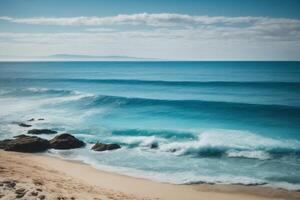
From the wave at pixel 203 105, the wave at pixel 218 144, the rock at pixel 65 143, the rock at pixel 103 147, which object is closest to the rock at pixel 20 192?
the rock at pixel 103 147

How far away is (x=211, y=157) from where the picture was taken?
685 inches

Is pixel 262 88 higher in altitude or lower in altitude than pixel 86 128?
higher

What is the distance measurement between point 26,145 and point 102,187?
7.89 m

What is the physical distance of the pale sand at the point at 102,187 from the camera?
10.1 m

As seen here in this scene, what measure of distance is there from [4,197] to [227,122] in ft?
68.6

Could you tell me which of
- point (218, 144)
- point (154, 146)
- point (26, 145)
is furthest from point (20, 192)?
point (218, 144)

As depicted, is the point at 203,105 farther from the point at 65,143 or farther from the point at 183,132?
the point at 65,143

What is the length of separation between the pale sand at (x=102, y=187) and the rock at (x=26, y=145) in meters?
3.61

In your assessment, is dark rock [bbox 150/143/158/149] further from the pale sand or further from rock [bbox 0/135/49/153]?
rock [bbox 0/135/49/153]

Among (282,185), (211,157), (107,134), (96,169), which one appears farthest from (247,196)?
(107,134)

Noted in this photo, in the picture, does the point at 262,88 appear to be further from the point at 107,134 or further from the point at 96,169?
the point at 96,169

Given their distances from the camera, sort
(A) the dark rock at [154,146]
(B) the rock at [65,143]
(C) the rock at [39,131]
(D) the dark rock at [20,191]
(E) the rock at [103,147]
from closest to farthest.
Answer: (D) the dark rock at [20,191] < (E) the rock at [103,147] < (B) the rock at [65,143] < (A) the dark rock at [154,146] < (C) the rock at [39,131]

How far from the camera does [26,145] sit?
18.0 metres

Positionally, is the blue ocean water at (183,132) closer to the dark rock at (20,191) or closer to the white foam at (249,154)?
the white foam at (249,154)
